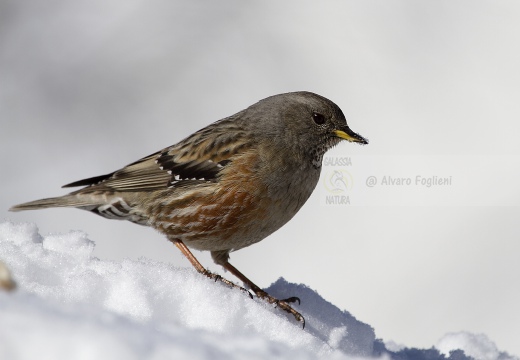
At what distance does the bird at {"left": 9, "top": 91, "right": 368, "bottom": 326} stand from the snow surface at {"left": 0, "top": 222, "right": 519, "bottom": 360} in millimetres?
430

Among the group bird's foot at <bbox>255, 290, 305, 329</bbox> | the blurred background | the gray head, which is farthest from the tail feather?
the blurred background

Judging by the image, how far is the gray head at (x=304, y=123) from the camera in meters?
5.29

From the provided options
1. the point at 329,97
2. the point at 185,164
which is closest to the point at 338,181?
Result: the point at 329,97

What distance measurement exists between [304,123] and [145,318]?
2.34m

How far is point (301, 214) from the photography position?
8336mm

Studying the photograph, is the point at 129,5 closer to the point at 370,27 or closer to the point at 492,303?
the point at 370,27

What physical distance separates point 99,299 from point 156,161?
6.70 feet

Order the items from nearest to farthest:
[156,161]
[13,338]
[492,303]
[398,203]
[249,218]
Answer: [13,338], [249,218], [156,161], [492,303], [398,203]

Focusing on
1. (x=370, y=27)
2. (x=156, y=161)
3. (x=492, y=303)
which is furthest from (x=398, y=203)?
(x=156, y=161)

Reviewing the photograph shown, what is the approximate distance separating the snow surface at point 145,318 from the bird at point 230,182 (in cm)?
43

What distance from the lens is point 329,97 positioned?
8.87 m

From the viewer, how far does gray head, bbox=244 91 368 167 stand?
5.29 m

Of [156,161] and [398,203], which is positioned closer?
[156,161]

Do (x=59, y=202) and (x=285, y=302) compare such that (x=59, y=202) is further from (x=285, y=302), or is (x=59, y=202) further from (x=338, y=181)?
(x=338, y=181)
